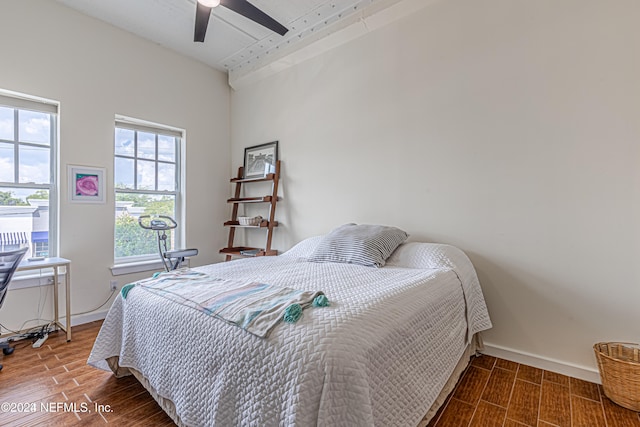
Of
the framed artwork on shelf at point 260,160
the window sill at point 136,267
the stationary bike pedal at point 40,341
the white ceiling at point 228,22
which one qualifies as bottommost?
the stationary bike pedal at point 40,341

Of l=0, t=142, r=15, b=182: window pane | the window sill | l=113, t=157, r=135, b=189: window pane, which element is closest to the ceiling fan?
l=113, t=157, r=135, b=189: window pane

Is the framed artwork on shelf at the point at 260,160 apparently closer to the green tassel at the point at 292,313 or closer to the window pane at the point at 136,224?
the window pane at the point at 136,224

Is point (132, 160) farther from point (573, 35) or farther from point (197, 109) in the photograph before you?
point (573, 35)

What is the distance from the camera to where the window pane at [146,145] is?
3.51m

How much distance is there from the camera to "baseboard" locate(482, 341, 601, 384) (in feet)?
6.27

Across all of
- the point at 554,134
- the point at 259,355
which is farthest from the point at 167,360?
the point at 554,134

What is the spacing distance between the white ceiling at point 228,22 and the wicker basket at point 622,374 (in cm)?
303

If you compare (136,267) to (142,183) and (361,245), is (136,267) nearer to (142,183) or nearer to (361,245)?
(142,183)

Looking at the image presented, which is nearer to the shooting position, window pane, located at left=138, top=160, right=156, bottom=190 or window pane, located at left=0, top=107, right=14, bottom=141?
window pane, located at left=0, top=107, right=14, bottom=141

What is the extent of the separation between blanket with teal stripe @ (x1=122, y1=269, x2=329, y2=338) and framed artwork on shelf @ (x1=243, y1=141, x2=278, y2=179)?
2143 mm

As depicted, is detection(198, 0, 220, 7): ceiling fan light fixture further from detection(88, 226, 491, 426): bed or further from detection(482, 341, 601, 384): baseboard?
detection(482, 341, 601, 384): baseboard

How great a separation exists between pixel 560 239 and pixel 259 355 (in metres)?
2.11

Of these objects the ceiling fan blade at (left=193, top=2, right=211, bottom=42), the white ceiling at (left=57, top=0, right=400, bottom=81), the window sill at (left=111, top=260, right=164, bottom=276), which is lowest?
the window sill at (left=111, top=260, right=164, bottom=276)

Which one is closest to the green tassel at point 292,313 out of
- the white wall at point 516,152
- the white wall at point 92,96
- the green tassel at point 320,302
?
the green tassel at point 320,302
